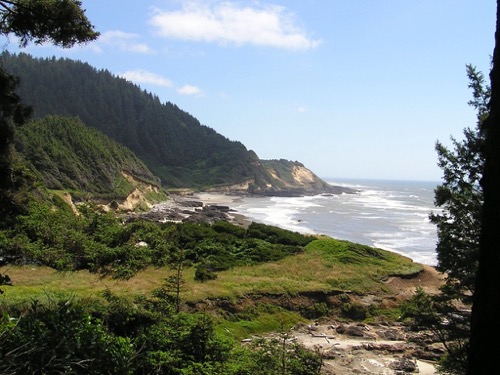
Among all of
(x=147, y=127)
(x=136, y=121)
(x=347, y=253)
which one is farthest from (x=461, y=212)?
(x=136, y=121)

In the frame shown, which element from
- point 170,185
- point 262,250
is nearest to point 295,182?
point 170,185

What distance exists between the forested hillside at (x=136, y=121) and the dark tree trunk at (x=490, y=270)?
5336 inches

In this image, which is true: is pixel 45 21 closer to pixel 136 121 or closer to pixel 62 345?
pixel 62 345

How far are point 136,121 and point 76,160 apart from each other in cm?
10046

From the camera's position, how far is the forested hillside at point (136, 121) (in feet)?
496

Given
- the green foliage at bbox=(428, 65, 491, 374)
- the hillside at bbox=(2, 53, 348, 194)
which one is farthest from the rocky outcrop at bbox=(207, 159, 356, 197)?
the green foliage at bbox=(428, 65, 491, 374)

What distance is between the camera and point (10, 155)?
9.38 meters

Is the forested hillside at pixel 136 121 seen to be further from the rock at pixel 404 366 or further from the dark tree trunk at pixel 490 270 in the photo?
the dark tree trunk at pixel 490 270

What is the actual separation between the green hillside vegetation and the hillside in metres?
52.1

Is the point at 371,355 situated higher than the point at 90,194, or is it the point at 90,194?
the point at 90,194

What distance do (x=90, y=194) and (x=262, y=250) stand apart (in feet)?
129

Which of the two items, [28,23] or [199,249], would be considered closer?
[28,23]

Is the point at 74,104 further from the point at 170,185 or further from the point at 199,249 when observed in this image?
the point at 199,249

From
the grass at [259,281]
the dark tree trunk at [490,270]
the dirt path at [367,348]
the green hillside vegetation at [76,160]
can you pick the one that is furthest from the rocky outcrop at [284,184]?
the dark tree trunk at [490,270]
